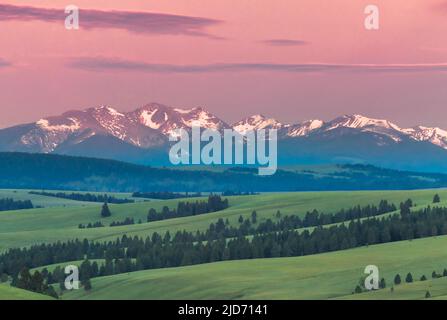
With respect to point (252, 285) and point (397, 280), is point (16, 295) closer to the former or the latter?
point (397, 280)

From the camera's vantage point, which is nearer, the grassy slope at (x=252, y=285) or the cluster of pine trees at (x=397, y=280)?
the cluster of pine trees at (x=397, y=280)

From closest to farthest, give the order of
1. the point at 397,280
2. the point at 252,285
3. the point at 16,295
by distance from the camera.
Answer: the point at 16,295, the point at 397,280, the point at 252,285

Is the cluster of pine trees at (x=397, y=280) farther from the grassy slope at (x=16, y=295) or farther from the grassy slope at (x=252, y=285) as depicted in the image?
the grassy slope at (x=16, y=295)

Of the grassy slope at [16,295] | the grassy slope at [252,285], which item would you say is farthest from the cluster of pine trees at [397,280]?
the grassy slope at [16,295]

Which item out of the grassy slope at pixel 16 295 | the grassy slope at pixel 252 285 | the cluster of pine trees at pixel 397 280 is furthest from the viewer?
the grassy slope at pixel 252 285

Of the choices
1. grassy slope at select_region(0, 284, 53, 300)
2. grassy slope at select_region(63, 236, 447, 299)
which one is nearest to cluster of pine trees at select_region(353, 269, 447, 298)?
grassy slope at select_region(63, 236, 447, 299)

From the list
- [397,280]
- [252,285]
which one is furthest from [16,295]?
[252,285]

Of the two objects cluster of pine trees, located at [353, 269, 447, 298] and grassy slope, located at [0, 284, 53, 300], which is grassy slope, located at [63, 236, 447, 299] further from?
grassy slope, located at [0, 284, 53, 300]

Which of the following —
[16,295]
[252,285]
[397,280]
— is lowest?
[252,285]

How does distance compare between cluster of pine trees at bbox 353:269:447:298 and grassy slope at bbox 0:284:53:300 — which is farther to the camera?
cluster of pine trees at bbox 353:269:447:298

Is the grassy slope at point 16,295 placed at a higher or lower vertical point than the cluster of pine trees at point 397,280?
higher
